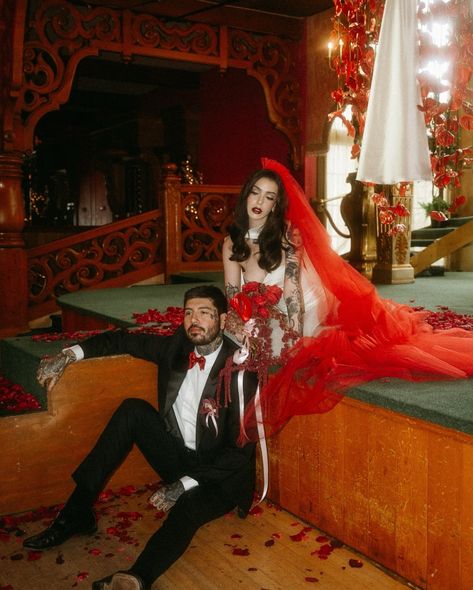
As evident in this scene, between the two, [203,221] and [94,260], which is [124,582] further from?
[203,221]

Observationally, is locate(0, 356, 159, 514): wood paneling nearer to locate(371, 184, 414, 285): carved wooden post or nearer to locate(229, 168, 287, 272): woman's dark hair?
locate(229, 168, 287, 272): woman's dark hair

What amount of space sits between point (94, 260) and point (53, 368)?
13.6 feet

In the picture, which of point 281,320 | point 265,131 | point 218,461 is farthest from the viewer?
point 265,131

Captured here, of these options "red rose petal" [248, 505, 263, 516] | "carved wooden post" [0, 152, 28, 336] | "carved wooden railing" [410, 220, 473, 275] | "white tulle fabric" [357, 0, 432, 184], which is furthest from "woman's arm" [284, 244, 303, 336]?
"carved wooden railing" [410, 220, 473, 275]

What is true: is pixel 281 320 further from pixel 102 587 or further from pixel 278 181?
pixel 102 587

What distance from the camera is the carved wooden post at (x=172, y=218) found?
286 inches

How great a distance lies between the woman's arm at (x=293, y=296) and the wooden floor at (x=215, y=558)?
842 millimetres

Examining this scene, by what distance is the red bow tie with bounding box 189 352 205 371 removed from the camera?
284cm

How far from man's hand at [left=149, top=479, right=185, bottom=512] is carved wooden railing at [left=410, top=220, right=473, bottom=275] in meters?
5.42

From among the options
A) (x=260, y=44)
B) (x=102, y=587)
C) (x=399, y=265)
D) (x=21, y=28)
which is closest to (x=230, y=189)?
(x=260, y=44)

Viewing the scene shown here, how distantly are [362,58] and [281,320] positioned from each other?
3.86 ft

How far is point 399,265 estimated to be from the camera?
6488mm

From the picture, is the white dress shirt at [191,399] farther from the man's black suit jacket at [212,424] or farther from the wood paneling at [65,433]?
the wood paneling at [65,433]

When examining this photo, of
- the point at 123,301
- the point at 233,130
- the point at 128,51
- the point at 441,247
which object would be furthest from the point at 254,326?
the point at 233,130
